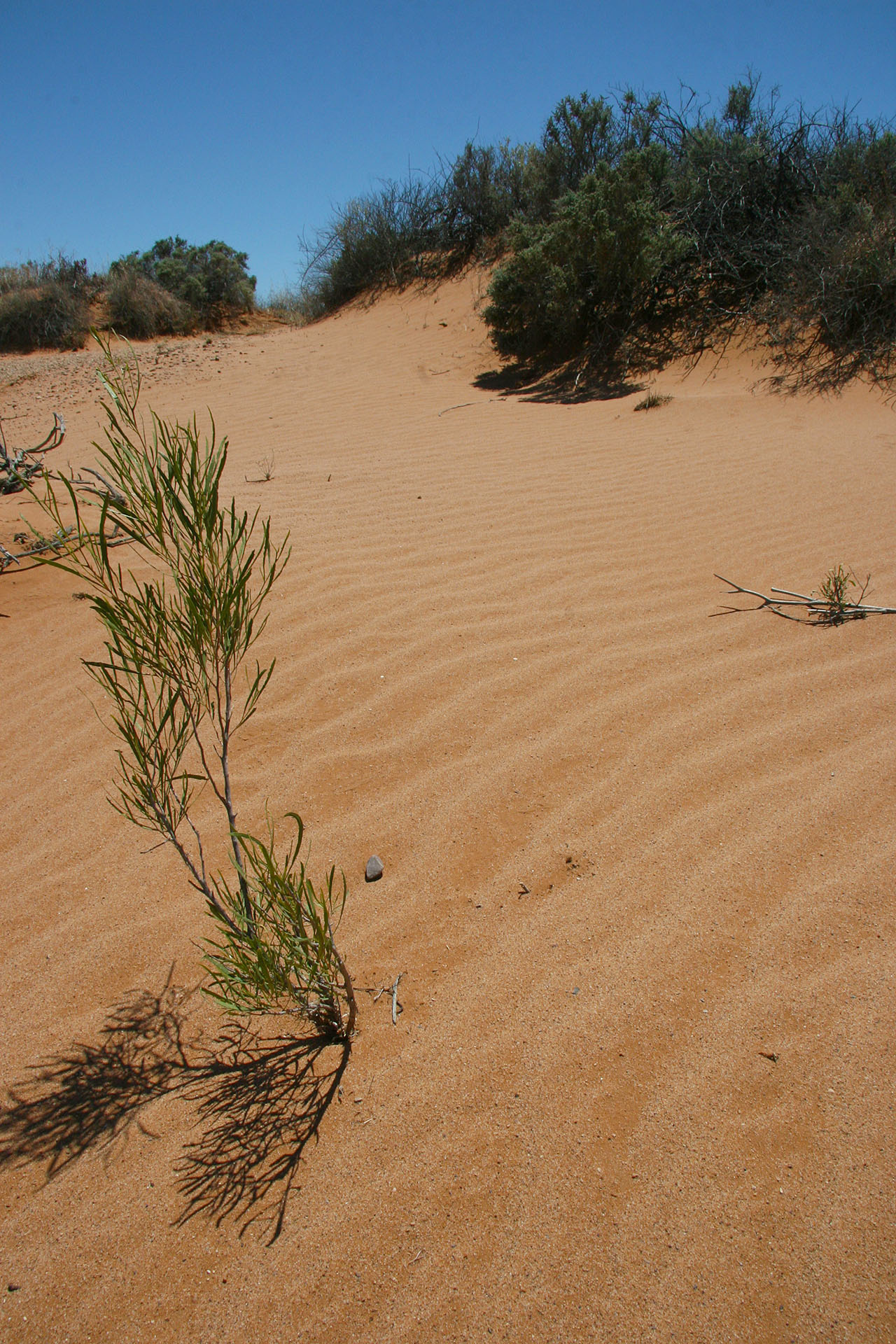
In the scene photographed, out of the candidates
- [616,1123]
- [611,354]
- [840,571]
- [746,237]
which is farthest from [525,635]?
[746,237]

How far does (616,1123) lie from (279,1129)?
665mm

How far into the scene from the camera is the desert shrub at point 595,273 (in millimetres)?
7926

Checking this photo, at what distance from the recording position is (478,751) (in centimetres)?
248

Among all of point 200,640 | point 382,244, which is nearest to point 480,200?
point 382,244

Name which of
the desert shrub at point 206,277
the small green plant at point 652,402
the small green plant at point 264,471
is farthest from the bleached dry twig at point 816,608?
the desert shrub at point 206,277

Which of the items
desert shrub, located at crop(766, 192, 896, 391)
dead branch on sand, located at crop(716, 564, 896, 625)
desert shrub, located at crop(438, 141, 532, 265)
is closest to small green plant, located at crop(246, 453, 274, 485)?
dead branch on sand, located at crop(716, 564, 896, 625)

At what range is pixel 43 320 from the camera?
1384cm

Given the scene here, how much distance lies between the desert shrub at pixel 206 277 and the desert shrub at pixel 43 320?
1345 mm

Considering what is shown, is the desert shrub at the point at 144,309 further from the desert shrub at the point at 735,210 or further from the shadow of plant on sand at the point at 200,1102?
the shadow of plant on sand at the point at 200,1102

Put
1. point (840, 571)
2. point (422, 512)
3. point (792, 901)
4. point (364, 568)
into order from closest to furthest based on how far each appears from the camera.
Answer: point (792, 901), point (840, 571), point (364, 568), point (422, 512)

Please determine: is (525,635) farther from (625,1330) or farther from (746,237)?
(746,237)

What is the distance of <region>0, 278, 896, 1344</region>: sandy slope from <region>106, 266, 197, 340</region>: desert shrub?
1210cm

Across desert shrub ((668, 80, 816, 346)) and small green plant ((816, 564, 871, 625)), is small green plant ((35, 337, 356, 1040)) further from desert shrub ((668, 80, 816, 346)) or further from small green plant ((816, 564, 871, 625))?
desert shrub ((668, 80, 816, 346))

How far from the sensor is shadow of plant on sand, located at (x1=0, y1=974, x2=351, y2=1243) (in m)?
1.39
